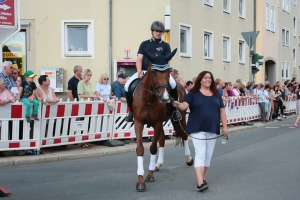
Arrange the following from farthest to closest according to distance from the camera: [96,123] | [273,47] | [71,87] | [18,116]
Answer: [273,47] < [71,87] < [96,123] < [18,116]

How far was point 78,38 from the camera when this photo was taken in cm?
2331

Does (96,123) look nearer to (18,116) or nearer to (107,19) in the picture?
(18,116)

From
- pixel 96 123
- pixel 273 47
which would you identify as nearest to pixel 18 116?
pixel 96 123

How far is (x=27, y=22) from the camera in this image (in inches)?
909

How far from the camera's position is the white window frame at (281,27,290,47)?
1804 inches

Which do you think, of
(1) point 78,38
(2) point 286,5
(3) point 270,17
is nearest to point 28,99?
(1) point 78,38

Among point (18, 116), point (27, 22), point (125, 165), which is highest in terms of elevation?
point (27, 22)

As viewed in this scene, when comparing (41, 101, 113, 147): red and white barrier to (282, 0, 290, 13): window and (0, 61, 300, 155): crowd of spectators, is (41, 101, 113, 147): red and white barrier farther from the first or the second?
(282, 0, 290, 13): window

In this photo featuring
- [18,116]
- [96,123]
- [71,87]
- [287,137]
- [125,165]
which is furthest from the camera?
[287,137]

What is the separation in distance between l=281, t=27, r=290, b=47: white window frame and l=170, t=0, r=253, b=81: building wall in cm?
1152

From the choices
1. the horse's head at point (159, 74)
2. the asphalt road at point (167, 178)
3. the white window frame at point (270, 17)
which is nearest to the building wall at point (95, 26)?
the asphalt road at point (167, 178)

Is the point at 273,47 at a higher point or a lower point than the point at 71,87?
higher

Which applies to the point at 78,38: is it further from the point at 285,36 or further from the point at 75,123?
the point at 285,36

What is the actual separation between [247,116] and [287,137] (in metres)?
6.78
